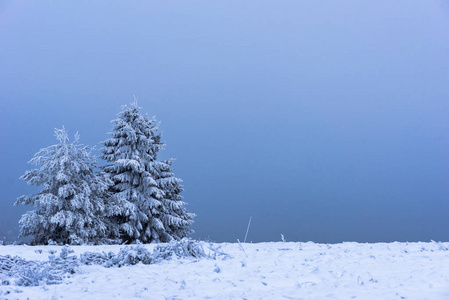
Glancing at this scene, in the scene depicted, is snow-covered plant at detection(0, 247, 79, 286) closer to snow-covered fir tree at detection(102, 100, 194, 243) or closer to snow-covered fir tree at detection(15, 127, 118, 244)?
snow-covered fir tree at detection(15, 127, 118, 244)

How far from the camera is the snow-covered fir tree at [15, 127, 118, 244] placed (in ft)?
52.5

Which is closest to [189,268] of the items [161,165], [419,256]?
[419,256]

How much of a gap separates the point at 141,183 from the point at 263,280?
1454cm

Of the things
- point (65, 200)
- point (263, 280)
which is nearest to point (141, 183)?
point (65, 200)

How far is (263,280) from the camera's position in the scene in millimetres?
7062

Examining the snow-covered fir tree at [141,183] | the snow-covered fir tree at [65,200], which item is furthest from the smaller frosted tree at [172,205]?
the snow-covered fir tree at [65,200]

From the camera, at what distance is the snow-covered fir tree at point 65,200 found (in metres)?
16.0

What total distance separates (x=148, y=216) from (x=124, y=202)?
1910mm

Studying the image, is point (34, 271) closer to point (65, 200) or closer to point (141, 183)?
point (65, 200)

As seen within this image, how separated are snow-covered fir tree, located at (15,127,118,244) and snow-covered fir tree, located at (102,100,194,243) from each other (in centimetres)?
170

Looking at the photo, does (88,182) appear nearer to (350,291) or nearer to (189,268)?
(189,268)

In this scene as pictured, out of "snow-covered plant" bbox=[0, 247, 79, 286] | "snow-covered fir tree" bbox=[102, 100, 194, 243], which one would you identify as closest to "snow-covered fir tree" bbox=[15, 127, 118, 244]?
"snow-covered fir tree" bbox=[102, 100, 194, 243]

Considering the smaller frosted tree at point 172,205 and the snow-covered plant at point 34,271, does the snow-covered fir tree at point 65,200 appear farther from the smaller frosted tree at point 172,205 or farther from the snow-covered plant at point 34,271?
the snow-covered plant at point 34,271

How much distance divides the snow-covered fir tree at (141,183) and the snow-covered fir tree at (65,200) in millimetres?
1698
